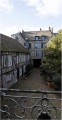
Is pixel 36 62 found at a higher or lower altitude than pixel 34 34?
lower

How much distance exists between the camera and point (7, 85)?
2292cm

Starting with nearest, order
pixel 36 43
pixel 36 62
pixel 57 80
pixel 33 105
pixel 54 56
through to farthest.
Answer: pixel 33 105
pixel 57 80
pixel 54 56
pixel 36 43
pixel 36 62

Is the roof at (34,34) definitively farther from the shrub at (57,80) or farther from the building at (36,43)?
the shrub at (57,80)

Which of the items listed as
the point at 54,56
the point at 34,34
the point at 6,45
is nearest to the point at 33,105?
the point at 54,56

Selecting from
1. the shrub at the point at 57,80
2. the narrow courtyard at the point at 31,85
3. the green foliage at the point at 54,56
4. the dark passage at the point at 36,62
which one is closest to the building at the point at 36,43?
the dark passage at the point at 36,62

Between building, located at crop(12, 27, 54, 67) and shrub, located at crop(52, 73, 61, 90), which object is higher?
building, located at crop(12, 27, 54, 67)

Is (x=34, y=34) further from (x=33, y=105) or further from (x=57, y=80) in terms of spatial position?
(x=33, y=105)

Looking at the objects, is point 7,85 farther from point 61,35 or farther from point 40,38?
point 40,38

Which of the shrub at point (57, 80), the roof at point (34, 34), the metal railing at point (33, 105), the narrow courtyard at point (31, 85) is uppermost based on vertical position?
the roof at point (34, 34)

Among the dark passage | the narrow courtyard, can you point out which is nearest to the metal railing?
the narrow courtyard

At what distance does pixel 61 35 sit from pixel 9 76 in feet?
25.8

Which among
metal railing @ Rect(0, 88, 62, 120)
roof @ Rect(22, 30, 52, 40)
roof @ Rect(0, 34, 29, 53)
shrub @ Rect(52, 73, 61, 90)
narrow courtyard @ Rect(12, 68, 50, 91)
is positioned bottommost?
narrow courtyard @ Rect(12, 68, 50, 91)

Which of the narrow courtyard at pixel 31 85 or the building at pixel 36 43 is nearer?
the narrow courtyard at pixel 31 85

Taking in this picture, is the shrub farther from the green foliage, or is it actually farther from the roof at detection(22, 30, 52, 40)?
the roof at detection(22, 30, 52, 40)
